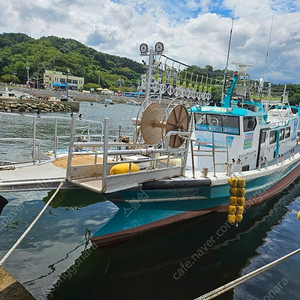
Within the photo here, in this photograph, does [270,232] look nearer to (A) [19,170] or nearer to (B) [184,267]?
(B) [184,267]

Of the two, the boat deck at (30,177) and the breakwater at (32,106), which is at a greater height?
the breakwater at (32,106)

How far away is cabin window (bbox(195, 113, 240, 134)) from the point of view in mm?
8156

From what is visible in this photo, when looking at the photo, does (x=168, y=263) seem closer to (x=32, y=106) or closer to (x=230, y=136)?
(x=230, y=136)

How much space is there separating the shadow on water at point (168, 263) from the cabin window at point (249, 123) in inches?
114

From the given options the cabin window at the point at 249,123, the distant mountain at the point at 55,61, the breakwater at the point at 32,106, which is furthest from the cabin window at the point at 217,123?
the distant mountain at the point at 55,61

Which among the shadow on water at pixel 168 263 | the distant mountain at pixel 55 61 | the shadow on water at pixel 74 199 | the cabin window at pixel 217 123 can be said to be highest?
the distant mountain at pixel 55 61

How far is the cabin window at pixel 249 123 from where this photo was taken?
27.0ft

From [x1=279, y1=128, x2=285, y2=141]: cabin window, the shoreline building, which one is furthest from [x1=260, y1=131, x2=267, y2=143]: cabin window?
the shoreline building

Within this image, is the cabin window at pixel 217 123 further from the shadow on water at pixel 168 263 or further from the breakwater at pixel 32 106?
the breakwater at pixel 32 106

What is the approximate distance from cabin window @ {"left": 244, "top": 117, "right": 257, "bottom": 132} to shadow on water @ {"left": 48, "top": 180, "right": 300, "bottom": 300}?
2.89 m

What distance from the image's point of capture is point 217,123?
27.6 feet

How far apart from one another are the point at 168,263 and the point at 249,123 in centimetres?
509

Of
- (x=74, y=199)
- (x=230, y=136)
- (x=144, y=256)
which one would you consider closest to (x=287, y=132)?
(x=230, y=136)

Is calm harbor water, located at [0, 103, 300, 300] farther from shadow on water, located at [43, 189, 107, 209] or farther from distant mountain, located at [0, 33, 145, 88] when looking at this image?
distant mountain, located at [0, 33, 145, 88]
